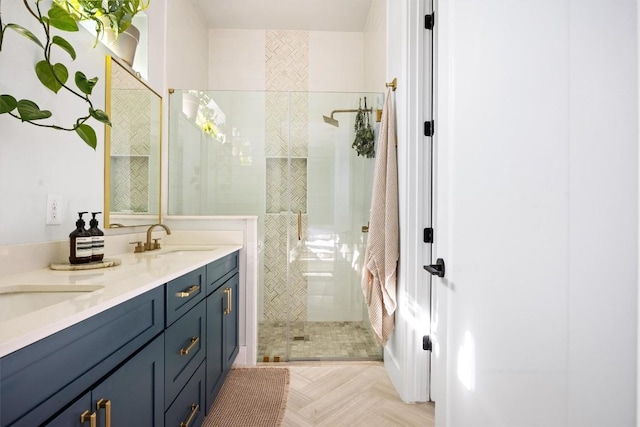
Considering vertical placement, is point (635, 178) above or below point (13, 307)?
above

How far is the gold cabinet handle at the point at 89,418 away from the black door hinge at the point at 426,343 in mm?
1540

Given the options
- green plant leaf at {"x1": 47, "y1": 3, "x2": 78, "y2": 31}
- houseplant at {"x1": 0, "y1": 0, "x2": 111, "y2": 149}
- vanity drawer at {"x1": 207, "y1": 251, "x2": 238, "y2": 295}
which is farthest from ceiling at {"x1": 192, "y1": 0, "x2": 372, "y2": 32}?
vanity drawer at {"x1": 207, "y1": 251, "x2": 238, "y2": 295}

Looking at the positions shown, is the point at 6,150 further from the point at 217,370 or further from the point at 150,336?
the point at 217,370

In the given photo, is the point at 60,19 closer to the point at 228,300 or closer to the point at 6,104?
the point at 6,104

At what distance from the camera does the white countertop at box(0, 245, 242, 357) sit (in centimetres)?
58

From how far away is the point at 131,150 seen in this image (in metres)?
1.90

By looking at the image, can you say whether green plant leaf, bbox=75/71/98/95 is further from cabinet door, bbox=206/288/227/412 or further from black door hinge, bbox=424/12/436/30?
black door hinge, bbox=424/12/436/30

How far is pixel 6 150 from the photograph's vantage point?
109 centimetres

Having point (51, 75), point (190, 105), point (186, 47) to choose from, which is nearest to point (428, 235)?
point (51, 75)

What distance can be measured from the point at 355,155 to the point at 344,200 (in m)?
0.39

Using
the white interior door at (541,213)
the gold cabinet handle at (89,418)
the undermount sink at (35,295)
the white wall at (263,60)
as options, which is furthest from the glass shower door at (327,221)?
the gold cabinet handle at (89,418)

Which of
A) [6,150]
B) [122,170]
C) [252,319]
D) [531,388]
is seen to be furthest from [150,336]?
[252,319]

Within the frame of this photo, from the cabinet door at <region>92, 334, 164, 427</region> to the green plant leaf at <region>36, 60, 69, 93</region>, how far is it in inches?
38.5

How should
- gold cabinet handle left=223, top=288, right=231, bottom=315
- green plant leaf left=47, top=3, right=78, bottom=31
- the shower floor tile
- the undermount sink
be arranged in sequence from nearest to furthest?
the undermount sink → green plant leaf left=47, top=3, right=78, bottom=31 → gold cabinet handle left=223, top=288, right=231, bottom=315 → the shower floor tile
